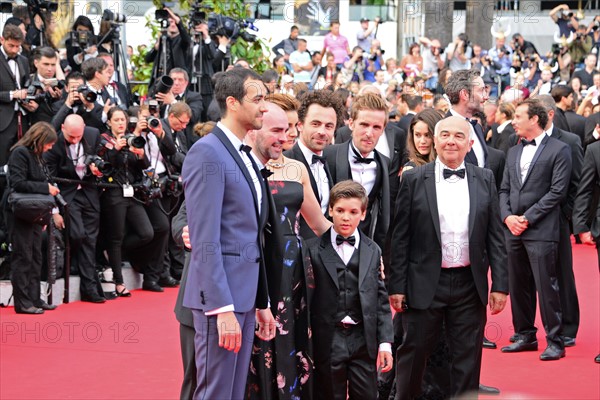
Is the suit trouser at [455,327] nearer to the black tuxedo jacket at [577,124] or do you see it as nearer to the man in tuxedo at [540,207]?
the man in tuxedo at [540,207]

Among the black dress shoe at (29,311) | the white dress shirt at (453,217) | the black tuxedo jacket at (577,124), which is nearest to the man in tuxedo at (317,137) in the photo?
the white dress shirt at (453,217)

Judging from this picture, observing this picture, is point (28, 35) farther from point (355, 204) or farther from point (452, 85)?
point (355, 204)

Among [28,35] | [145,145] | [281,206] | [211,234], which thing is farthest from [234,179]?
[28,35]

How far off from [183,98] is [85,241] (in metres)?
2.72

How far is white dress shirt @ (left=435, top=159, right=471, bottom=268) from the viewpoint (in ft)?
17.0

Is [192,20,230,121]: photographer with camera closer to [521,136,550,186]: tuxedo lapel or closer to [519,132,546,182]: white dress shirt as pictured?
[519,132,546,182]: white dress shirt

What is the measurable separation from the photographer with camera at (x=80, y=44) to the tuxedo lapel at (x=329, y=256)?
658cm

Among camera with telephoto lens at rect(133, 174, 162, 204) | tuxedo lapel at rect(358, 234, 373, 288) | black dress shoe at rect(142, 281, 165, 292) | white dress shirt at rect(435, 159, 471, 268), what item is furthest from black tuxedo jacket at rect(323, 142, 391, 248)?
black dress shoe at rect(142, 281, 165, 292)

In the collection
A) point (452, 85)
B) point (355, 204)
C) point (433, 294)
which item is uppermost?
point (452, 85)

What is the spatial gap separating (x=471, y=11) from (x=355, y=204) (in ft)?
60.5

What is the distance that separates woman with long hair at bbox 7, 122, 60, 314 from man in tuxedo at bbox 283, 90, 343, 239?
134 inches

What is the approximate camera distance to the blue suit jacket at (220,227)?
382cm

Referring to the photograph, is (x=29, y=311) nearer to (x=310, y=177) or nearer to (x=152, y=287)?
(x=152, y=287)

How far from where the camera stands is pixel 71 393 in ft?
19.7
